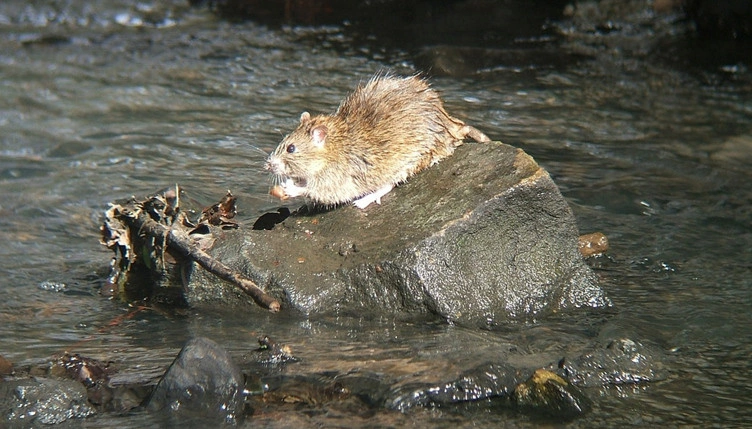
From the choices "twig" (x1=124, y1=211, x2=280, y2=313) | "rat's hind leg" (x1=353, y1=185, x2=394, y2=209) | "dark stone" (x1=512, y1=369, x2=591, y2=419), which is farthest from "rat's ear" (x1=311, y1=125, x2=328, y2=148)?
"dark stone" (x1=512, y1=369, x2=591, y2=419)

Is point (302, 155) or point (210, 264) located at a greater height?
point (302, 155)

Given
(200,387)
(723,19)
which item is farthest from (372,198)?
(723,19)

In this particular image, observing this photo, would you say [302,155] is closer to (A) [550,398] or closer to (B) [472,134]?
(B) [472,134]

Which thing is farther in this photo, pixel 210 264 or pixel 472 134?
pixel 472 134

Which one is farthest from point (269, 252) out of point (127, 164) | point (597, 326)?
point (127, 164)

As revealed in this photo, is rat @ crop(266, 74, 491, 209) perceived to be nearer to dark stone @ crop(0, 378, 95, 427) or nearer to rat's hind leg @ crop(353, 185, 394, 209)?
rat's hind leg @ crop(353, 185, 394, 209)

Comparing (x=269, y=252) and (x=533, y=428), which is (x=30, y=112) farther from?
(x=533, y=428)
